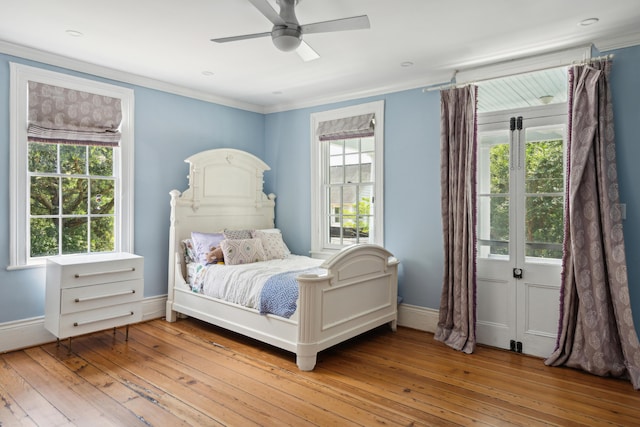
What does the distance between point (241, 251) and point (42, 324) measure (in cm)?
179

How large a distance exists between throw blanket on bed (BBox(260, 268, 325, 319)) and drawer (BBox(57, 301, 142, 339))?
124 cm

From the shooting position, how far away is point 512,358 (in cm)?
335

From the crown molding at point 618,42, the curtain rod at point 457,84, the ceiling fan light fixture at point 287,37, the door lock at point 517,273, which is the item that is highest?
the crown molding at point 618,42

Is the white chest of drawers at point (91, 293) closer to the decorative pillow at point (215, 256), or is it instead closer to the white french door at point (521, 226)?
the decorative pillow at point (215, 256)

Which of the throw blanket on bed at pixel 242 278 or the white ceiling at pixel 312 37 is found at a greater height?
the white ceiling at pixel 312 37

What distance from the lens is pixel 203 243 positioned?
4.17 m

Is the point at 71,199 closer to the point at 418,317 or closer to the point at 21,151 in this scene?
the point at 21,151

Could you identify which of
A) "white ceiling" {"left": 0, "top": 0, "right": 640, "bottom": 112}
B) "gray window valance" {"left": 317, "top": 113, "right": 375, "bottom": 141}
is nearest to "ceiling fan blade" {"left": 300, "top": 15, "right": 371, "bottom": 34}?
"white ceiling" {"left": 0, "top": 0, "right": 640, "bottom": 112}

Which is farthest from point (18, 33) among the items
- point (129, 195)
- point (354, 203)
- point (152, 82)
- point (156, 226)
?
point (354, 203)

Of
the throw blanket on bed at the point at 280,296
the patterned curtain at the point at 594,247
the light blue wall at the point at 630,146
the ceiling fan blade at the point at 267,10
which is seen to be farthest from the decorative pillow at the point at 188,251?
the light blue wall at the point at 630,146

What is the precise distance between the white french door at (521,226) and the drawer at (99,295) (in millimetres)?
3085

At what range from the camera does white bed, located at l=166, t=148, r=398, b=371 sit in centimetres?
312

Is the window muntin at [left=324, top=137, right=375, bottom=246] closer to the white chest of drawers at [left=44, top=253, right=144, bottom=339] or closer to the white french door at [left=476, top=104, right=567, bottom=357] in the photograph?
the white french door at [left=476, top=104, right=567, bottom=357]

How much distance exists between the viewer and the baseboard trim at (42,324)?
11.0ft
